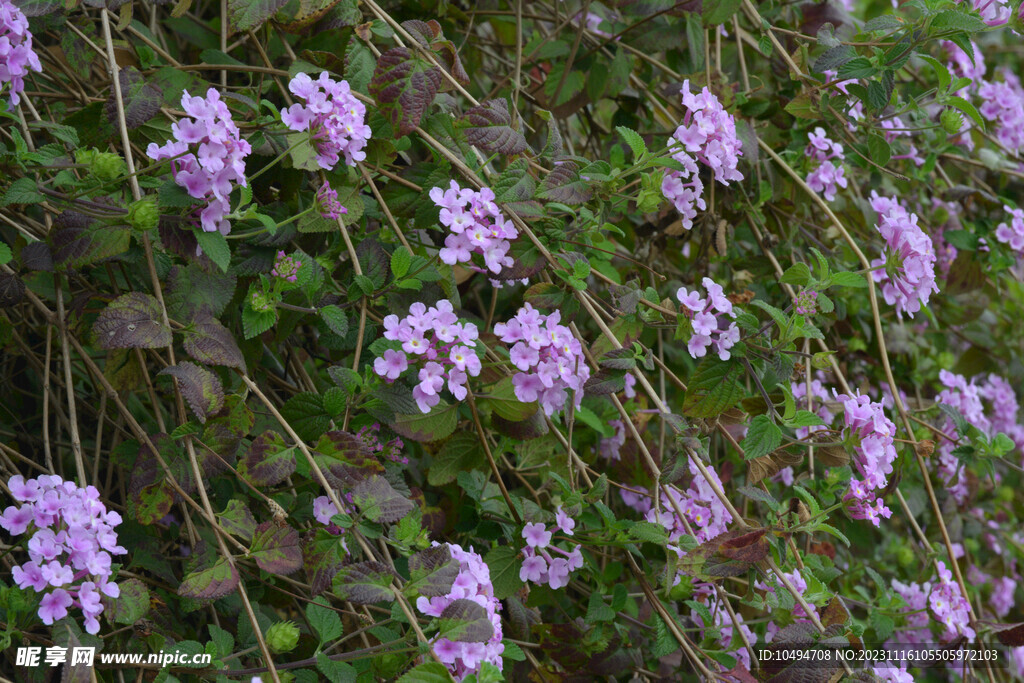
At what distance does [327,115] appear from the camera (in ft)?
4.22

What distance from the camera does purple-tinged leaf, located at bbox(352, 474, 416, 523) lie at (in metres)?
1.19

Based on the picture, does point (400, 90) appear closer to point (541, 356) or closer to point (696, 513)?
point (541, 356)

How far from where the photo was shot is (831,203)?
7.57 ft

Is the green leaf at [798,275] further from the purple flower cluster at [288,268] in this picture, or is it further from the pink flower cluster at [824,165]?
the purple flower cluster at [288,268]

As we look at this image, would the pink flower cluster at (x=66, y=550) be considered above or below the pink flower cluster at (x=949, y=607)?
above

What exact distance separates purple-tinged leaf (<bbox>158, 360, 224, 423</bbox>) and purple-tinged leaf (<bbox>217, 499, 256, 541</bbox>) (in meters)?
0.14

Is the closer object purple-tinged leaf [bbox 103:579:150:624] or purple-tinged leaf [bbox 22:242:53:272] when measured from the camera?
purple-tinged leaf [bbox 103:579:150:624]

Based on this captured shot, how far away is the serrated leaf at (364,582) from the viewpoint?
44.1 inches

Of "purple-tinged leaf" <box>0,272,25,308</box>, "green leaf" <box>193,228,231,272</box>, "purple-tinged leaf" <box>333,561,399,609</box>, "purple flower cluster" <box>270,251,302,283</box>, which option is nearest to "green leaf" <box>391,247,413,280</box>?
"purple flower cluster" <box>270,251,302,283</box>

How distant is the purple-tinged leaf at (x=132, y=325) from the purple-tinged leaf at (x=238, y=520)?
259 mm

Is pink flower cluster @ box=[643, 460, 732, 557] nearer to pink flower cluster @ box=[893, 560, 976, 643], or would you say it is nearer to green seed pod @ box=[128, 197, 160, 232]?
pink flower cluster @ box=[893, 560, 976, 643]

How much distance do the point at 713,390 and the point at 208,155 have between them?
92cm

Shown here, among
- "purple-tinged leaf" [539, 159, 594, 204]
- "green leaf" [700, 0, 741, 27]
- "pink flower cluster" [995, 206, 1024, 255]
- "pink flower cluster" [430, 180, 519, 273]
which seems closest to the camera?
"pink flower cluster" [430, 180, 519, 273]

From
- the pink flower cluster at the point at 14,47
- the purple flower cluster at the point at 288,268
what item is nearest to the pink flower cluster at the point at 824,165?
the purple flower cluster at the point at 288,268
